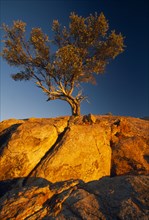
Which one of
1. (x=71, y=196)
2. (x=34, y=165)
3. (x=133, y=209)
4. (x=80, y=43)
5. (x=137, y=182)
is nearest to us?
(x=133, y=209)

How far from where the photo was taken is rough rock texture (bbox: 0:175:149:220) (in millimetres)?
8062

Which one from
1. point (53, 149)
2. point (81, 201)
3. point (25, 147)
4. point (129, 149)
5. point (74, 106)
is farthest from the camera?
point (74, 106)

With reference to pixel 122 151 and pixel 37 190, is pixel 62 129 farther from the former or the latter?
pixel 37 190

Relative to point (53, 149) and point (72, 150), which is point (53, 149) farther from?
point (72, 150)

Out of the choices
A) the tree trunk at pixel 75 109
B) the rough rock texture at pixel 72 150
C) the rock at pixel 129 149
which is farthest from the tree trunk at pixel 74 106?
the rock at pixel 129 149

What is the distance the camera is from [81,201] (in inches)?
344

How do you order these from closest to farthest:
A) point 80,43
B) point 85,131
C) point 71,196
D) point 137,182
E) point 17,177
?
1. point 71,196
2. point 137,182
3. point 17,177
4. point 85,131
5. point 80,43

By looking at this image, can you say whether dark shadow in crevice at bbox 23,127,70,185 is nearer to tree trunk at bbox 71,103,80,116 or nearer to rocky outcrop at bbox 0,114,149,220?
rocky outcrop at bbox 0,114,149,220

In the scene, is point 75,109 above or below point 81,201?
above

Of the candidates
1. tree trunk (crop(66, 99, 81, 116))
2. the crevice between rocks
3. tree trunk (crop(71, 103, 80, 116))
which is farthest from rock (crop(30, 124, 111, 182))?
tree trunk (crop(66, 99, 81, 116))

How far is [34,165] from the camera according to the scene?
16.1 metres

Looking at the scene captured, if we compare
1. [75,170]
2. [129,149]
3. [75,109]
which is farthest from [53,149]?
[75,109]

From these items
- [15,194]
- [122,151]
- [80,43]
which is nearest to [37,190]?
[15,194]

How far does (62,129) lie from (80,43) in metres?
17.5
